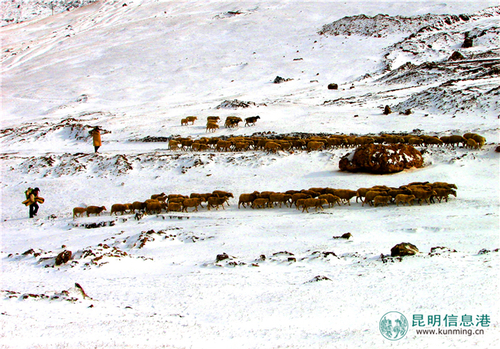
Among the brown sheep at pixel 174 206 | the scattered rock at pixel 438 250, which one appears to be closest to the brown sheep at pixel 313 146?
the brown sheep at pixel 174 206

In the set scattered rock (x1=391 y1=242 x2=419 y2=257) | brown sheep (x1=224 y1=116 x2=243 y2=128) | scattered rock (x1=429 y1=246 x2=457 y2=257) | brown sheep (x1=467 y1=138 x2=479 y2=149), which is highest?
brown sheep (x1=224 y1=116 x2=243 y2=128)

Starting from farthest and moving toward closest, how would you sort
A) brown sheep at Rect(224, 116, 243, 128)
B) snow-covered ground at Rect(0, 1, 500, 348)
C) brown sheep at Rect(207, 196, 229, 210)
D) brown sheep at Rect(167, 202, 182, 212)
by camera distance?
brown sheep at Rect(224, 116, 243, 128) < brown sheep at Rect(207, 196, 229, 210) < brown sheep at Rect(167, 202, 182, 212) < snow-covered ground at Rect(0, 1, 500, 348)

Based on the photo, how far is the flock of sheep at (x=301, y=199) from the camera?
13.9 m

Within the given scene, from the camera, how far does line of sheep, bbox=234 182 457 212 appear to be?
1386 centimetres

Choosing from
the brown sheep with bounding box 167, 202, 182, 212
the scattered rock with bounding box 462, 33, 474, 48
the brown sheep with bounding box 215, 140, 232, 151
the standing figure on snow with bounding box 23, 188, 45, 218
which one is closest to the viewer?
the brown sheep with bounding box 167, 202, 182, 212

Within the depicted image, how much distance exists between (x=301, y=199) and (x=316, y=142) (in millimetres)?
7171

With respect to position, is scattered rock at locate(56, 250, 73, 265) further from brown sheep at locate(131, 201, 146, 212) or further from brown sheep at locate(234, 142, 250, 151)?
brown sheep at locate(234, 142, 250, 151)

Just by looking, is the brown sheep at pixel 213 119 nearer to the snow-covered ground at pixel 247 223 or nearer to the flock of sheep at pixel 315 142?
the snow-covered ground at pixel 247 223

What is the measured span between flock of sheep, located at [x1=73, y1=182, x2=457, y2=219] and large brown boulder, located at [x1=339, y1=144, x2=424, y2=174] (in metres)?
2.29

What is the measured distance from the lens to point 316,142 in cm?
2081

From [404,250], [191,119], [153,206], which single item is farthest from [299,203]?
[191,119]

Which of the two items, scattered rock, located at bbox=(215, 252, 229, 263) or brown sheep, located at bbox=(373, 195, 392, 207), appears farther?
brown sheep, located at bbox=(373, 195, 392, 207)

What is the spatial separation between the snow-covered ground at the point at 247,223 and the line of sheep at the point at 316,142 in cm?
80

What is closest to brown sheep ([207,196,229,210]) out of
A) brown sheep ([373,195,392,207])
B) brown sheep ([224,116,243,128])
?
brown sheep ([373,195,392,207])
